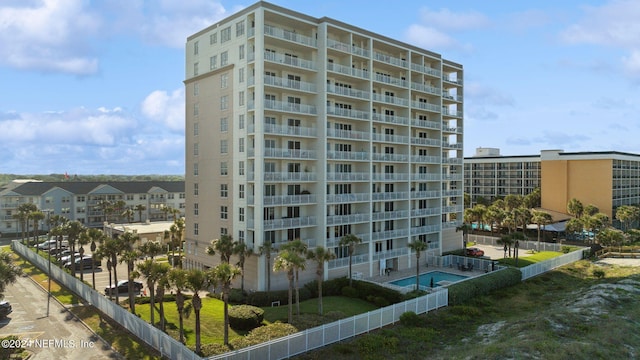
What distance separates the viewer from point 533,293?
47.9 m

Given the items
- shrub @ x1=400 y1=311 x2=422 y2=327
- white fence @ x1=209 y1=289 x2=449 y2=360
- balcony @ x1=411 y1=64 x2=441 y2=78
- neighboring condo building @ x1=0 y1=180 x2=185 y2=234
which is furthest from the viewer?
neighboring condo building @ x1=0 y1=180 x2=185 y2=234

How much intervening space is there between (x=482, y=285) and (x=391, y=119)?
910 inches

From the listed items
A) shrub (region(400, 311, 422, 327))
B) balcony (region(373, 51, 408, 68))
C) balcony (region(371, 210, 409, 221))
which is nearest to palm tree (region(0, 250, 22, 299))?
shrub (region(400, 311, 422, 327))

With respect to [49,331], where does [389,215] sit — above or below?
above

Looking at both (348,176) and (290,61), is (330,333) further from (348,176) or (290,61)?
(290,61)

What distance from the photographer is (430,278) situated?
54.2m

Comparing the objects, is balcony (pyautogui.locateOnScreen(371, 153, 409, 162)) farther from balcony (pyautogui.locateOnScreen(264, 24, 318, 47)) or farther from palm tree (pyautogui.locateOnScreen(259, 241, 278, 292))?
palm tree (pyautogui.locateOnScreen(259, 241, 278, 292))

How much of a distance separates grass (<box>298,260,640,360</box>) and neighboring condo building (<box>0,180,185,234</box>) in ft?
231

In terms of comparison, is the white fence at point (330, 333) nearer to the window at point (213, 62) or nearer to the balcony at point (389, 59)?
the balcony at point (389, 59)

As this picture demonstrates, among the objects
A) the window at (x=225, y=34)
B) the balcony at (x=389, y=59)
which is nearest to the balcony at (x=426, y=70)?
the balcony at (x=389, y=59)

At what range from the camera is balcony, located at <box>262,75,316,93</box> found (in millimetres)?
45062

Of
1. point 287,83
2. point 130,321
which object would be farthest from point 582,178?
point 130,321

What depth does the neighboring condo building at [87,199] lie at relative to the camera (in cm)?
9588

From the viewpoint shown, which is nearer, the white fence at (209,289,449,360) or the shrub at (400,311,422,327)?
the white fence at (209,289,449,360)
